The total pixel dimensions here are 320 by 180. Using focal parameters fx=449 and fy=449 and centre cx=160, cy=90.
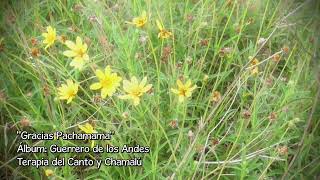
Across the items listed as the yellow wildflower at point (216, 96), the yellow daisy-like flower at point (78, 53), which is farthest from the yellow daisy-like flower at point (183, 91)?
the yellow daisy-like flower at point (78, 53)

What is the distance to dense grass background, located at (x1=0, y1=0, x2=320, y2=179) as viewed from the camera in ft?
3.78

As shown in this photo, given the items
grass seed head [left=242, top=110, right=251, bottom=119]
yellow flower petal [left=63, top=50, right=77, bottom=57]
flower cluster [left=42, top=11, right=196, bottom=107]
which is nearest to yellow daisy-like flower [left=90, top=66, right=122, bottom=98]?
flower cluster [left=42, top=11, right=196, bottom=107]

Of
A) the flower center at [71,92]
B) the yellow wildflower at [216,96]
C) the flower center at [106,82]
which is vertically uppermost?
the flower center at [106,82]

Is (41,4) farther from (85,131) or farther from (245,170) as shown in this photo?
(245,170)

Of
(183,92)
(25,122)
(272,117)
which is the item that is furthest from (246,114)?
(25,122)

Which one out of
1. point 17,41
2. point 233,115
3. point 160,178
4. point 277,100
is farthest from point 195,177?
point 17,41

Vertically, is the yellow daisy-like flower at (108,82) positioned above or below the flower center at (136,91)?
above

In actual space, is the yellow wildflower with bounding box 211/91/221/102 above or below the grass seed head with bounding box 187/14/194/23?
below

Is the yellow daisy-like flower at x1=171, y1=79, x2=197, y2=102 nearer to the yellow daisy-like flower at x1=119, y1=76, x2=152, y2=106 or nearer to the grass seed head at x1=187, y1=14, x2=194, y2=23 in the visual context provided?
the yellow daisy-like flower at x1=119, y1=76, x2=152, y2=106

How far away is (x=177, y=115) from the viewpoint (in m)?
1.19

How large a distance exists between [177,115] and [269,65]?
350mm

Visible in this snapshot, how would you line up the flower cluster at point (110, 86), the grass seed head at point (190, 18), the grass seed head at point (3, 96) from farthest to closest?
the grass seed head at point (190, 18) < the grass seed head at point (3, 96) < the flower cluster at point (110, 86)

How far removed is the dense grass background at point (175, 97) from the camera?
1152 mm

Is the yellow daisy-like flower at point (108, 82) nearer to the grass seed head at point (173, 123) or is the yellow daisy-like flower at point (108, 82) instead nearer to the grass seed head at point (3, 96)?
the grass seed head at point (173, 123)
